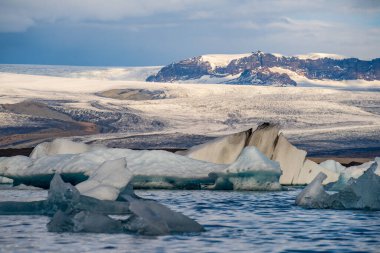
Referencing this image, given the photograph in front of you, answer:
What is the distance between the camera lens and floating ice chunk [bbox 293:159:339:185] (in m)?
29.4

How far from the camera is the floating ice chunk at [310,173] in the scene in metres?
29.4

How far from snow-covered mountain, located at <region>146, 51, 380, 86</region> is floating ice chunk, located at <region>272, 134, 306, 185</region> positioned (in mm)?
134021

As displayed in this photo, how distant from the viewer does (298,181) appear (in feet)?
98.7

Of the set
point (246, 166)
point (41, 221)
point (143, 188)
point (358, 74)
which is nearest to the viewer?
point (41, 221)

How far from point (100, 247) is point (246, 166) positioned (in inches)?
475

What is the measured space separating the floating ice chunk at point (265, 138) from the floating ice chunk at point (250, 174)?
3.28 meters

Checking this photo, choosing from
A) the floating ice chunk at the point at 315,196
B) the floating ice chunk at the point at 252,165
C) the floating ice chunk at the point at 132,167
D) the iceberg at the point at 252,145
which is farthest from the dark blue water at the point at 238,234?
the iceberg at the point at 252,145

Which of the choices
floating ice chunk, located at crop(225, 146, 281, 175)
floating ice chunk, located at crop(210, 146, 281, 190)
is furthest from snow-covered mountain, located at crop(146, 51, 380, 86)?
floating ice chunk, located at crop(225, 146, 281, 175)

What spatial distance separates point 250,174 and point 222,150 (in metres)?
3.92

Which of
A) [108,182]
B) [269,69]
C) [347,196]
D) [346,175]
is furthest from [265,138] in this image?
[269,69]

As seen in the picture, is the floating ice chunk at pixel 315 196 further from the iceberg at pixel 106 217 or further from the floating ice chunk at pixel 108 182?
the iceberg at pixel 106 217

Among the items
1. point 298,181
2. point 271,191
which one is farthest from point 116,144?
point 271,191

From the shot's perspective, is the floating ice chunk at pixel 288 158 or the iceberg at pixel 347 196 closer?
the iceberg at pixel 347 196

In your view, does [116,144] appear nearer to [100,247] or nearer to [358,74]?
[100,247]
